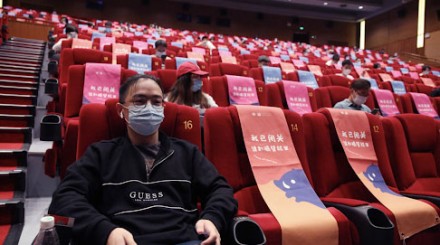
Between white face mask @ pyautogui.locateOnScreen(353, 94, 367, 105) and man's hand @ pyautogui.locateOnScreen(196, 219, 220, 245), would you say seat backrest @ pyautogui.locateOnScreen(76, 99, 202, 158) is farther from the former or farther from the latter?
white face mask @ pyautogui.locateOnScreen(353, 94, 367, 105)

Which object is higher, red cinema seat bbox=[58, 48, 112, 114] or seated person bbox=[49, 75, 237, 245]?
red cinema seat bbox=[58, 48, 112, 114]

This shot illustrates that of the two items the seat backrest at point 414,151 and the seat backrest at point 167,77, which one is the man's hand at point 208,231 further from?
the seat backrest at point 167,77

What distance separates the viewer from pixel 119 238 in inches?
20.5

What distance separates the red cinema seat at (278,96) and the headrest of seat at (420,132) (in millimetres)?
673

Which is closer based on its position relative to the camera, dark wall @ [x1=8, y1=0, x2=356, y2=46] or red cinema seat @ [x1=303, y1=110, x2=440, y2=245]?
red cinema seat @ [x1=303, y1=110, x2=440, y2=245]

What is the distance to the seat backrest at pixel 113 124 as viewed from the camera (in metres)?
0.72

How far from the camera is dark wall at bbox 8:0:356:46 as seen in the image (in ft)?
26.0

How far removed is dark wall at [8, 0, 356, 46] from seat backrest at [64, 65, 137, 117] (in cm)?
754

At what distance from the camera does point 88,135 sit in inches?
28.5

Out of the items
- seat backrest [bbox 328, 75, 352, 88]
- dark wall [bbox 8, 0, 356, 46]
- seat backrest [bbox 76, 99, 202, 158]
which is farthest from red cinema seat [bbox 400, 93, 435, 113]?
dark wall [bbox 8, 0, 356, 46]

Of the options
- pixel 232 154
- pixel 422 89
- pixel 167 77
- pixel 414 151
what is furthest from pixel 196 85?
pixel 422 89

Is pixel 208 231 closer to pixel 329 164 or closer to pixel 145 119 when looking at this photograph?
pixel 145 119

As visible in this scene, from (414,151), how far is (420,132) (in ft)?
0.21

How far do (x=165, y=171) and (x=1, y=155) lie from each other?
0.81 metres
